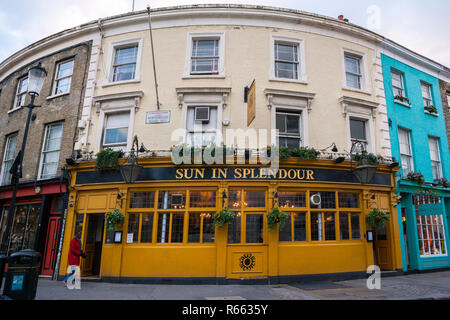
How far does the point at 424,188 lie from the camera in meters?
12.4

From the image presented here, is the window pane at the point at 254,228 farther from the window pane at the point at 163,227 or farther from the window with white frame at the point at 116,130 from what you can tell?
the window with white frame at the point at 116,130

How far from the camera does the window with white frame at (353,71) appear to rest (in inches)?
479

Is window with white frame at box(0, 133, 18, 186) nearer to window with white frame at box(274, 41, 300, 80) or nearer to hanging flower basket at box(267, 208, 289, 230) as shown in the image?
hanging flower basket at box(267, 208, 289, 230)

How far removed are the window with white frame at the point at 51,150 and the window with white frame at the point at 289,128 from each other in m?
9.18

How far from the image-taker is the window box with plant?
32.4ft

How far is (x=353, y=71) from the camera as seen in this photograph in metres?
12.4

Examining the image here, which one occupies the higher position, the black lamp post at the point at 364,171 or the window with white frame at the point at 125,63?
the window with white frame at the point at 125,63

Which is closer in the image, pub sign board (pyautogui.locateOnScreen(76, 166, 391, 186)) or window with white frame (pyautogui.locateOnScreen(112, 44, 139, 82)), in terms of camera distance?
pub sign board (pyautogui.locateOnScreen(76, 166, 391, 186))

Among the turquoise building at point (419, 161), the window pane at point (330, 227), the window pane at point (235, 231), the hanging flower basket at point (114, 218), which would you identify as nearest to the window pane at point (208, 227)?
the window pane at point (235, 231)

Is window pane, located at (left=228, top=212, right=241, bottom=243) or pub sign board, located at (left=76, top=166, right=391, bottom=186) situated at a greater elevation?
pub sign board, located at (left=76, top=166, right=391, bottom=186)

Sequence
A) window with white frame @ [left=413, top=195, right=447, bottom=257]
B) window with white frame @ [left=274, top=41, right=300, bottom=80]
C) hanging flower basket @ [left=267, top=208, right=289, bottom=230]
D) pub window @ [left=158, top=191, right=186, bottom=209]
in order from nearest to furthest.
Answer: hanging flower basket @ [left=267, top=208, right=289, bottom=230]
pub window @ [left=158, top=191, right=186, bottom=209]
window with white frame @ [left=274, top=41, right=300, bottom=80]
window with white frame @ [left=413, top=195, right=447, bottom=257]

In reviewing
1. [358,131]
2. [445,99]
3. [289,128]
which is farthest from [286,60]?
[445,99]

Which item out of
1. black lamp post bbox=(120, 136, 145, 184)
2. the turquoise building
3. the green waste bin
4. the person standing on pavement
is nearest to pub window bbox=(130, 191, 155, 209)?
black lamp post bbox=(120, 136, 145, 184)

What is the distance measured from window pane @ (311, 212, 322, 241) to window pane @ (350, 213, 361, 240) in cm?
142
